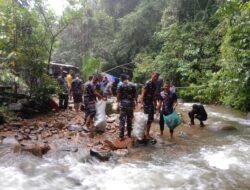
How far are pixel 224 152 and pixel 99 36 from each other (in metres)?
25.8

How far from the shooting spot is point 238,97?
49.8ft

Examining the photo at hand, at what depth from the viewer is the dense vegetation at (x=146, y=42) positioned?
11.6 m

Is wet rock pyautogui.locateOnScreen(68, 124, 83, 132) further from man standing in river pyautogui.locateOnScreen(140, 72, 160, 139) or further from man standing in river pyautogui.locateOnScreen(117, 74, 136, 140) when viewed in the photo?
man standing in river pyautogui.locateOnScreen(140, 72, 160, 139)

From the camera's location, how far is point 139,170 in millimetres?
6441

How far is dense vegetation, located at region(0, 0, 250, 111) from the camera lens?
11.6 metres

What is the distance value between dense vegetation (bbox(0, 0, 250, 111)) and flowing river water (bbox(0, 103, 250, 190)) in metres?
4.89

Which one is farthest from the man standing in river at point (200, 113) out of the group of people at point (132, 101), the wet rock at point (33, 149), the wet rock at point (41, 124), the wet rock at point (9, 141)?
the wet rock at point (9, 141)

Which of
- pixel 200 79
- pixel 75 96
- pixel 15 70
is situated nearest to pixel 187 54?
pixel 200 79

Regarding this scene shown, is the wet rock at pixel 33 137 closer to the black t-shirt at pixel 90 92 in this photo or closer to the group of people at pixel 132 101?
the group of people at pixel 132 101

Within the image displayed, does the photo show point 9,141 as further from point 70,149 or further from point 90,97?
point 90,97

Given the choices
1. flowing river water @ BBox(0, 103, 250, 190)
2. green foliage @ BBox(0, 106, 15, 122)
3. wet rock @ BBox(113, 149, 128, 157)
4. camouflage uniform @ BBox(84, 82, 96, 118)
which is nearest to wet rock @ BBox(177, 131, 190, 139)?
flowing river water @ BBox(0, 103, 250, 190)

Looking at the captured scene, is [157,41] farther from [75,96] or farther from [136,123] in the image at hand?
[136,123]

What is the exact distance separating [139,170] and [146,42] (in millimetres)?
23636

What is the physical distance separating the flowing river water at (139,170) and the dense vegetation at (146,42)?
489 centimetres
